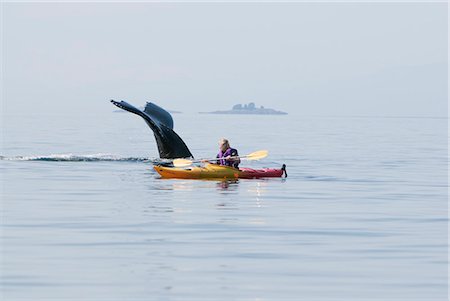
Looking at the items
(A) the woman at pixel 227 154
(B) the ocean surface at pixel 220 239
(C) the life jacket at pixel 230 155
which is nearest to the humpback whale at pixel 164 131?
(B) the ocean surface at pixel 220 239

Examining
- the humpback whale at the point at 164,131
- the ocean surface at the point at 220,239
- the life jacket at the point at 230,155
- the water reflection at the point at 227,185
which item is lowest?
the ocean surface at the point at 220,239

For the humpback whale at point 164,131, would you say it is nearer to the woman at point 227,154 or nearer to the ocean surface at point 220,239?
the ocean surface at point 220,239

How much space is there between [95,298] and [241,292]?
5.96 ft

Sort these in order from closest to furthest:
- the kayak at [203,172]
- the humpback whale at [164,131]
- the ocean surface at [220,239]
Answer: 1. the ocean surface at [220,239]
2. the kayak at [203,172]
3. the humpback whale at [164,131]

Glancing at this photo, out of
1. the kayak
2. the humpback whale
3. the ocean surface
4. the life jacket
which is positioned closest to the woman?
the life jacket

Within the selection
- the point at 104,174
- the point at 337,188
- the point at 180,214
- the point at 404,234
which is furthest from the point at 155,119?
the point at 404,234

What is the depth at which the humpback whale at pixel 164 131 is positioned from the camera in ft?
118

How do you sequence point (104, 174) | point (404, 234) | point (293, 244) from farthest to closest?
1. point (104, 174)
2. point (404, 234)
3. point (293, 244)

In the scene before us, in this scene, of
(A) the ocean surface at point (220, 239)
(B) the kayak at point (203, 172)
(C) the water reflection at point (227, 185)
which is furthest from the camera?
(B) the kayak at point (203, 172)

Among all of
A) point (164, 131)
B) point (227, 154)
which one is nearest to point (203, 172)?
point (227, 154)

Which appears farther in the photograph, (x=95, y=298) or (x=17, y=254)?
(x=17, y=254)

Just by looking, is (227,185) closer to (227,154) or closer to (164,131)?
(227,154)

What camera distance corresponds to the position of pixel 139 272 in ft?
47.7

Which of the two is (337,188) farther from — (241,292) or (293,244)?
(241,292)
